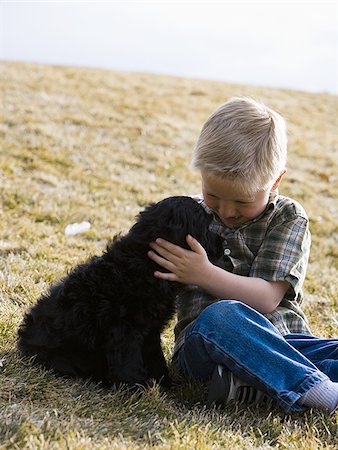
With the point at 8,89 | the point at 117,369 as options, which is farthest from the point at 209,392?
the point at 8,89

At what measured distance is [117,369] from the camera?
129 inches

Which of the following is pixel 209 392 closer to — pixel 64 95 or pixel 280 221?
pixel 280 221

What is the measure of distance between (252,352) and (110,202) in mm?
5048

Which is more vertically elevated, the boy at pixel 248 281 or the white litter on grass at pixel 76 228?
the boy at pixel 248 281

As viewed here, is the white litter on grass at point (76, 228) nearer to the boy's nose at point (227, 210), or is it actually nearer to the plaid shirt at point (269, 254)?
the plaid shirt at point (269, 254)

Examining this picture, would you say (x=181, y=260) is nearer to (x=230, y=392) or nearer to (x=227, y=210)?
(x=227, y=210)

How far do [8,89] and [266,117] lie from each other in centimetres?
1052

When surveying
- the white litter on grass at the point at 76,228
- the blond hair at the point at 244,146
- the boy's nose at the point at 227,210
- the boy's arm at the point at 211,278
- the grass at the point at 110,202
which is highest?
the blond hair at the point at 244,146

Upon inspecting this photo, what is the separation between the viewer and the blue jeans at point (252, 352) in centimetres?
327

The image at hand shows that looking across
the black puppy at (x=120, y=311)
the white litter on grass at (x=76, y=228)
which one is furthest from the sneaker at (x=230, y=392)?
the white litter on grass at (x=76, y=228)

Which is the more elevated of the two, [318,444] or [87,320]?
[87,320]

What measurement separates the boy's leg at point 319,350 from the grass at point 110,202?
15.0 inches

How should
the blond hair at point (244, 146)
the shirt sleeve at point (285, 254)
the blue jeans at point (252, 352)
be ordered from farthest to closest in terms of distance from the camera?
1. the shirt sleeve at point (285, 254)
2. the blond hair at point (244, 146)
3. the blue jeans at point (252, 352)

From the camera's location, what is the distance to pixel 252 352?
3.29 metres
